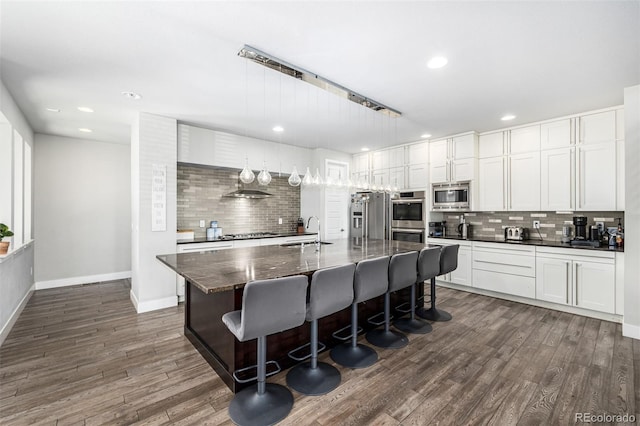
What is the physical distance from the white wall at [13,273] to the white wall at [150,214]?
1.21 meters

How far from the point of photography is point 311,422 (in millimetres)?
1885

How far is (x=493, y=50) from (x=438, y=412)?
2.79 m

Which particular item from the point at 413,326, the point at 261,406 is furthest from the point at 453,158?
the point at 261,406

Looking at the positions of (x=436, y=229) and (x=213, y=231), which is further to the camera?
(x=436, y=229)

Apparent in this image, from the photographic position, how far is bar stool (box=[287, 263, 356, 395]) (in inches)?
85.2

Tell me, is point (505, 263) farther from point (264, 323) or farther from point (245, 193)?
point (245, 193)

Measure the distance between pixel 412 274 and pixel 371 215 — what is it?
3018 mm

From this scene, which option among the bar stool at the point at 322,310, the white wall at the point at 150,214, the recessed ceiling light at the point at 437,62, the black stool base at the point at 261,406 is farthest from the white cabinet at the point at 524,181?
the white wall at the point at 150,214

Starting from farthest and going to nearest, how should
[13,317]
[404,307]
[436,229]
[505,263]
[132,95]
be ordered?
[436,229]
[505,263]
[404,307]
[13,317]
[132,95]

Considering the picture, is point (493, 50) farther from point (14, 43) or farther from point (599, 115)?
point (14, 43)

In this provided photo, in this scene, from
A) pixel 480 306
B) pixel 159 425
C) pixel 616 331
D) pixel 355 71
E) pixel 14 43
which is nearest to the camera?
pixel 159 425

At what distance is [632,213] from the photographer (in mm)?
3115

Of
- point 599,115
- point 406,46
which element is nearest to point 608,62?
point 599,115

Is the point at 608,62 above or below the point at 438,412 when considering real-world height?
above
